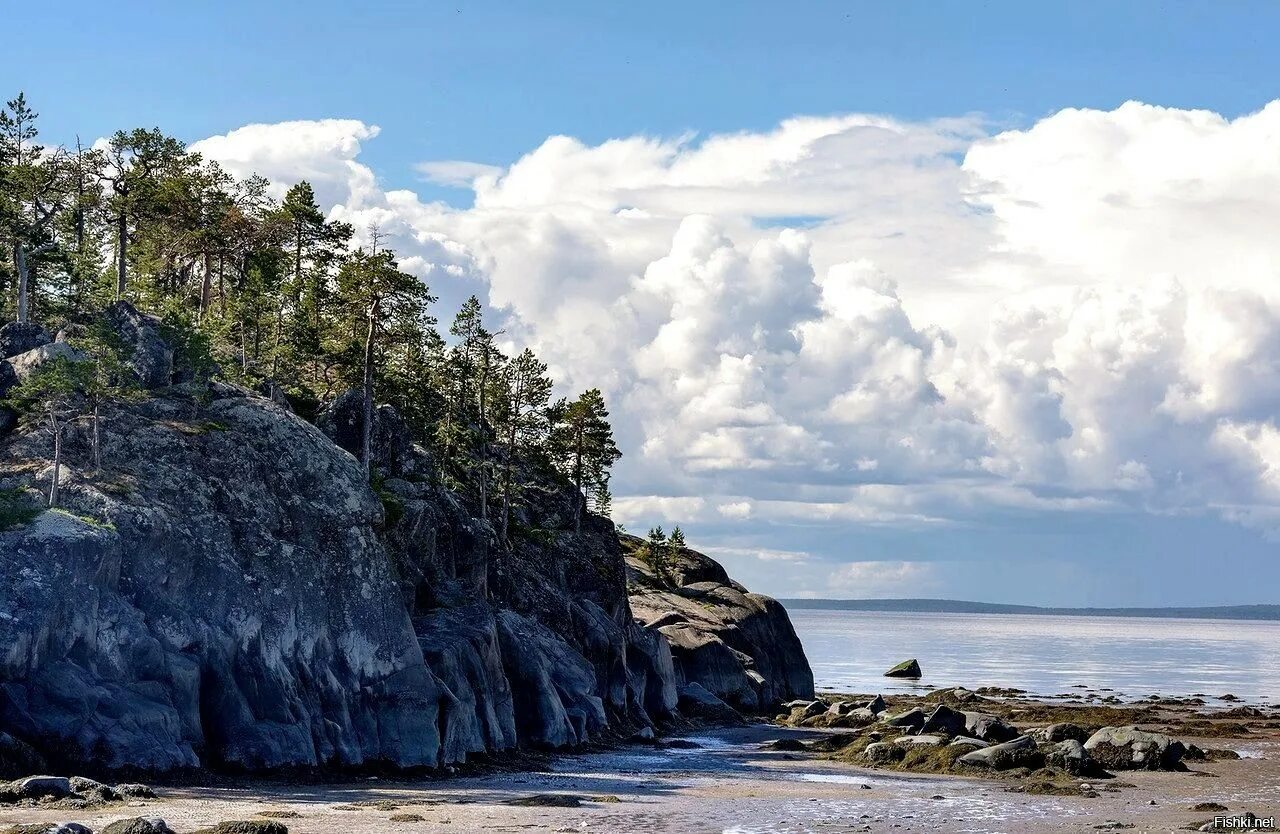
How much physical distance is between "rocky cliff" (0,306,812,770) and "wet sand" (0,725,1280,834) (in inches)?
117

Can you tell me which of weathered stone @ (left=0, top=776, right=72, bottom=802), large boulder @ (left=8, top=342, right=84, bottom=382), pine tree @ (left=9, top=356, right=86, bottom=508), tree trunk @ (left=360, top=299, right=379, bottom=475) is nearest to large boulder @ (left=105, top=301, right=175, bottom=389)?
large boulder @ (left=8, top=342, right=84, bottom=382)

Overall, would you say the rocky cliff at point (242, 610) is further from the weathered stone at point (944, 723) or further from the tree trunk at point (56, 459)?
the weathered stone at point (944, 723)

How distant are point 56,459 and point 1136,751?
5246cm

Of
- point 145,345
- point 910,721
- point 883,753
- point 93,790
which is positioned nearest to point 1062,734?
point 910,721

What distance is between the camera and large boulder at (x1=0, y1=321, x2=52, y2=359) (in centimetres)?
6281

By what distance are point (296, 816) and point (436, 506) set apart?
31.2m

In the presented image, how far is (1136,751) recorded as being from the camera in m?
68.8

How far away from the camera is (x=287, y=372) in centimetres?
8925

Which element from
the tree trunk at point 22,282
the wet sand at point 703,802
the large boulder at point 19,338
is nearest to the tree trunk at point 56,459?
the large boulder at point 19,338

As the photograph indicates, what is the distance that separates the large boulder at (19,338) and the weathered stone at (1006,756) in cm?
4839

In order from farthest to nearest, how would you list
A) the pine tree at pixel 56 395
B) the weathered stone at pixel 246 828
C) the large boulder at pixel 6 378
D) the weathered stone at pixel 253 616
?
1. the large boulder at pixel 6 378
2. the pine tree at pixel 56 395
3. the weathered stone at pixel 253 616
4. the weathered stone at pixel 246 828

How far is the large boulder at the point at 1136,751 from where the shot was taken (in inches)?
2689

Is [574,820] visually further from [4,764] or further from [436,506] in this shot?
[436,506]

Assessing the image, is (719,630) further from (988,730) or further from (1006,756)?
(1006,756)
